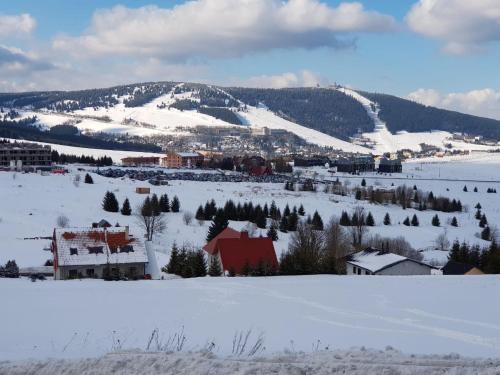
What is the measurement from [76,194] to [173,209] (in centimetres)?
936

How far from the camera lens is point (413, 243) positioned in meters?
35.8

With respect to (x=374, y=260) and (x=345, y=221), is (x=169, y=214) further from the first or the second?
(x=374, y=260)

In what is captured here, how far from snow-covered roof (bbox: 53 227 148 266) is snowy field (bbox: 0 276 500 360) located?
656cm

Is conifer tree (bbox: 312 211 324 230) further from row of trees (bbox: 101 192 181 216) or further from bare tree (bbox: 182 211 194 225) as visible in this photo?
row of trees (bbox: 101 192 181 216)

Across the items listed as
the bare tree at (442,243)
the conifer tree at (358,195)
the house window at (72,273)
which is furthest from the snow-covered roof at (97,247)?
the conifer tree at (358,195)

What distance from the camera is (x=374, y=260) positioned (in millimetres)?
22531

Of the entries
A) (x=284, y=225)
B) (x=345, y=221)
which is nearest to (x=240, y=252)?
(x=284, y=225)

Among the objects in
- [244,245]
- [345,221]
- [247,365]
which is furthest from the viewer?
[345,221]

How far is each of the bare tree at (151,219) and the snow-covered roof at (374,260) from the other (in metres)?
12.7

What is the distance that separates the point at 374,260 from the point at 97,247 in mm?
11154

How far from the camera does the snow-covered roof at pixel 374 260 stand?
21438mm

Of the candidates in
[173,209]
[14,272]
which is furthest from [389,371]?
[173,209]

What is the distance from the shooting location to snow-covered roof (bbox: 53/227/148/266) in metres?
19.3

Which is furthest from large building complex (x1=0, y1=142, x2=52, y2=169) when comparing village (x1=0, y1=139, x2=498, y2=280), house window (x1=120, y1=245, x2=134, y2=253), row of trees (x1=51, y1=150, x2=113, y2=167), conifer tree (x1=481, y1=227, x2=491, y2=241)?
house window (x1=120, y1=245, x2=134, y2=253)
